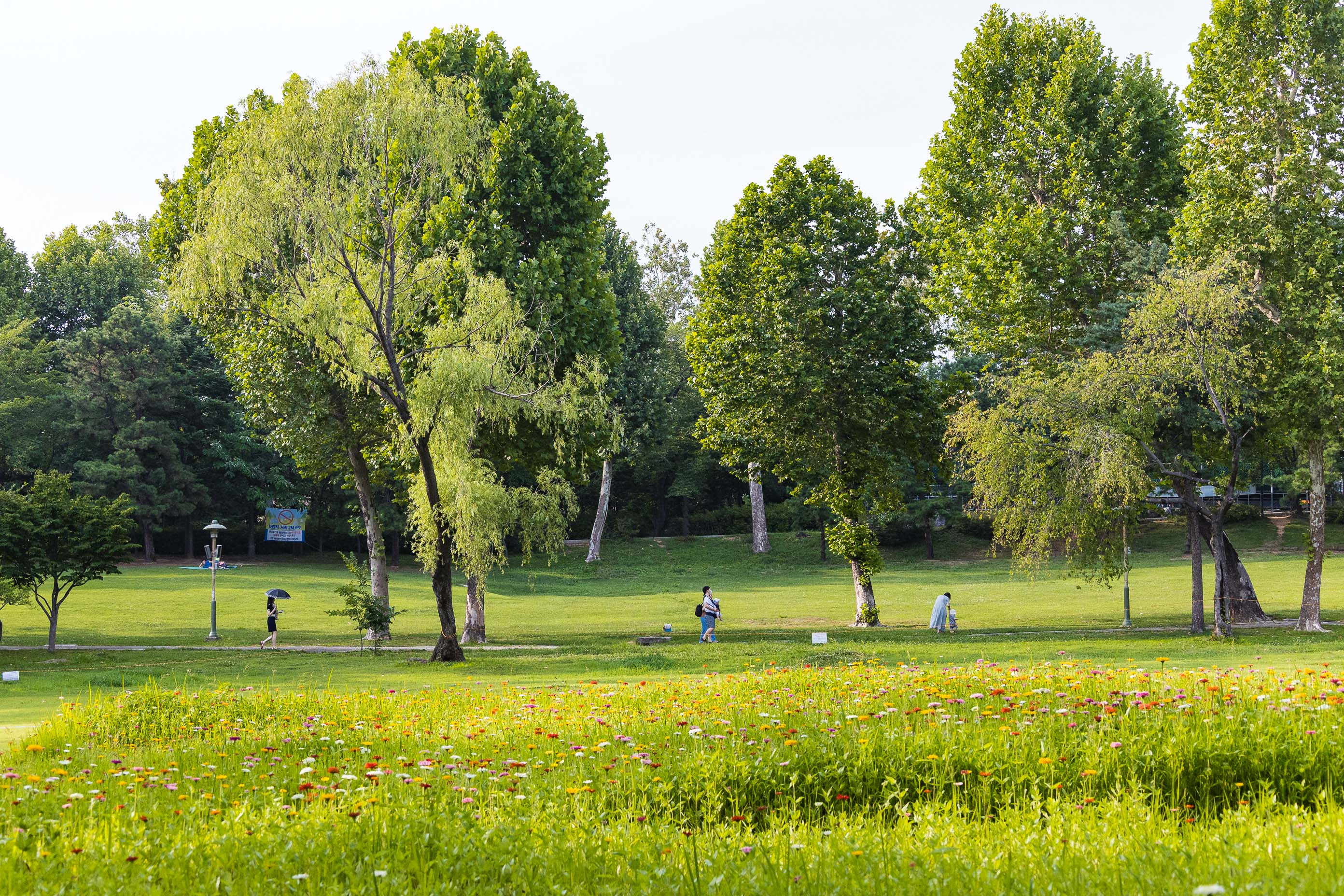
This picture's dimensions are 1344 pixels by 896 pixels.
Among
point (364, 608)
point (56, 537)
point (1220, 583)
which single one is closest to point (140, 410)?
point (56, 537)

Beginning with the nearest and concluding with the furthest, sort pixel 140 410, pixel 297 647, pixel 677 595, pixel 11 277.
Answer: pixel 297 647 → pixel 677 595 → pixel 140 410 → pixel 11 277

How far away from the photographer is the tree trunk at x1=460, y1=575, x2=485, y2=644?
30.0 meters

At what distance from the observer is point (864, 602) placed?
1315 inches

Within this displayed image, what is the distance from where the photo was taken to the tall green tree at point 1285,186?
84.6 feet

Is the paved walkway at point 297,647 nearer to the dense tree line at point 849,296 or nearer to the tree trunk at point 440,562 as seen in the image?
the dense tree line at point 849,296

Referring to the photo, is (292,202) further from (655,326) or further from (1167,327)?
(655,326)

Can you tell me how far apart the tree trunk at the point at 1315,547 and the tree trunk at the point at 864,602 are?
11505mm

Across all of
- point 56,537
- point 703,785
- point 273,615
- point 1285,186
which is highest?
point 1285,186

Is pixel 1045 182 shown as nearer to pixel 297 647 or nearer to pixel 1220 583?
pixel 1220 583

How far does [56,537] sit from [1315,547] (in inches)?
1277

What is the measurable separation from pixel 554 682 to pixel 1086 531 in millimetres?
15869

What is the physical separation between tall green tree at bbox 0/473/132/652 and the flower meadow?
58.3 feet

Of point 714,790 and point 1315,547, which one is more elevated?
point 1315,547

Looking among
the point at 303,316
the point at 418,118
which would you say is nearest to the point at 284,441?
the point at 303,316
